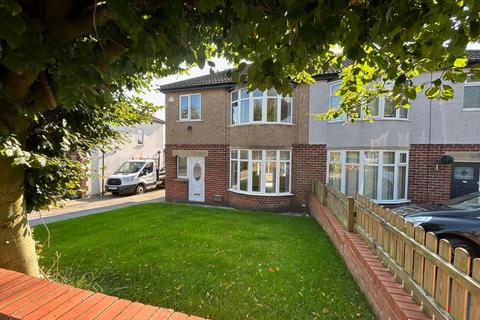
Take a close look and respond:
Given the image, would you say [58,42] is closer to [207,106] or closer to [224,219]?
[224,219]

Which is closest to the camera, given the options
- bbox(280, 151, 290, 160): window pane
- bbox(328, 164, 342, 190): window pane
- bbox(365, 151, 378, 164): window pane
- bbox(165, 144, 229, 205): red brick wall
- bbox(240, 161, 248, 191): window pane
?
bbox(365, 151, 378, 164): window pane

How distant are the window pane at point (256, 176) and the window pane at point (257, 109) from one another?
6.27ft

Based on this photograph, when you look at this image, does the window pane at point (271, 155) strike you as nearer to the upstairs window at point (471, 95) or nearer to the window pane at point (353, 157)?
the window pane at point (353, 157)

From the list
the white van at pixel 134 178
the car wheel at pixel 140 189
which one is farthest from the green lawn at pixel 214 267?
the car wheel at pixel 140 189

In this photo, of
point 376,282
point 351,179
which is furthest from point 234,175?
point 376,282

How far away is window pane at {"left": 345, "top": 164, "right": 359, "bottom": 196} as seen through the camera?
10.4m

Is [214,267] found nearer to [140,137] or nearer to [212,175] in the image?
[212,175]

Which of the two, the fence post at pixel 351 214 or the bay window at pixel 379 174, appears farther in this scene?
the bay window at pixel 379 174

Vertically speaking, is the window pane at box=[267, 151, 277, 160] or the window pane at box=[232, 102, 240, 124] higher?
the window pane at box=[232, 102, 240, 124]

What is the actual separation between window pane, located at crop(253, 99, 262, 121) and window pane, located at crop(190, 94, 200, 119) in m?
3.17

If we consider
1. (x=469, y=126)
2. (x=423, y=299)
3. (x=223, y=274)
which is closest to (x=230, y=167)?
(x=223, y=274)

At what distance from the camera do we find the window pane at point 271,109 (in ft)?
36.2

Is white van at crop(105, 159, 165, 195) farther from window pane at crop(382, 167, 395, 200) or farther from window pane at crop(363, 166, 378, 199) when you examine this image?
window pane at crop(382, 167, 395, 200)

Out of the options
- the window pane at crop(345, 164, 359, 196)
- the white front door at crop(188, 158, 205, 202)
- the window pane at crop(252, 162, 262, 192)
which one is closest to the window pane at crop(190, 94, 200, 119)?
the white front door at crop(188, 158, 205, 202)
